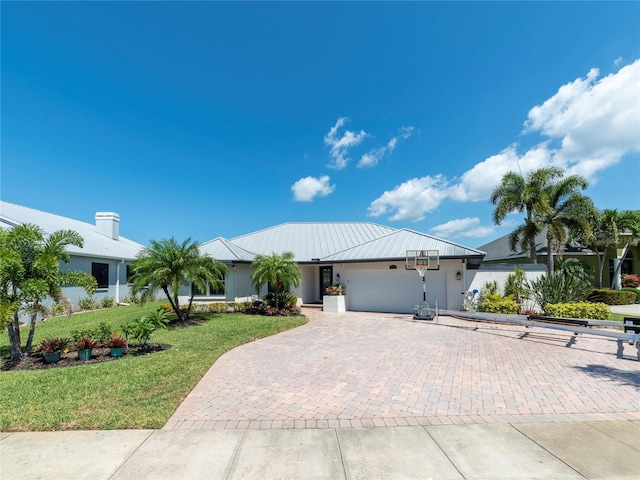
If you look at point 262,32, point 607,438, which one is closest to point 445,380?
point 607,438

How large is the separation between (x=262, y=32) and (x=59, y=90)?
27.7 feet

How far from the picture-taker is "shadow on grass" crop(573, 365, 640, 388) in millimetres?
6062

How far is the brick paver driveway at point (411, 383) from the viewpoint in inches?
181

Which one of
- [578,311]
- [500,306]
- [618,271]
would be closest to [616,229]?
[618,271]

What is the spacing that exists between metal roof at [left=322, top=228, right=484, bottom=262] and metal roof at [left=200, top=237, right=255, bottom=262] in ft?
18.0

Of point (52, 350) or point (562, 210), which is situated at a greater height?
point (562, 210)

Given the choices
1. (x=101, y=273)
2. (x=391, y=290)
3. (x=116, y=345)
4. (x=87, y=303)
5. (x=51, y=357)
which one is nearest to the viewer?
(x=51, y=357)

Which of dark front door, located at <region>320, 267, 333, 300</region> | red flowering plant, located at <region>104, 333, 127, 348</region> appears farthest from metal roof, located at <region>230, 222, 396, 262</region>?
red flowering plant, located at <region>104, 333, 127, 348</region>

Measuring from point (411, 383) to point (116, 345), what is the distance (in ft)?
25.2

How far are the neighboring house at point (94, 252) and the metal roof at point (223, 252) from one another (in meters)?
6.63

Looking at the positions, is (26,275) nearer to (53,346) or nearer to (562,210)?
(53,346)

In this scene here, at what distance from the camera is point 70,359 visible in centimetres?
779

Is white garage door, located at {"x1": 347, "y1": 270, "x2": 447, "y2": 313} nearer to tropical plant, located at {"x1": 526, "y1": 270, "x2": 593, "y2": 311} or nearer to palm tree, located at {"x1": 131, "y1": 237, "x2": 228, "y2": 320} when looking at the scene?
tropical plant, located at {"x1": 526, "y1": 270, "x2": 593, "y2": 311}

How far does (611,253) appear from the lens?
77.4 ft
